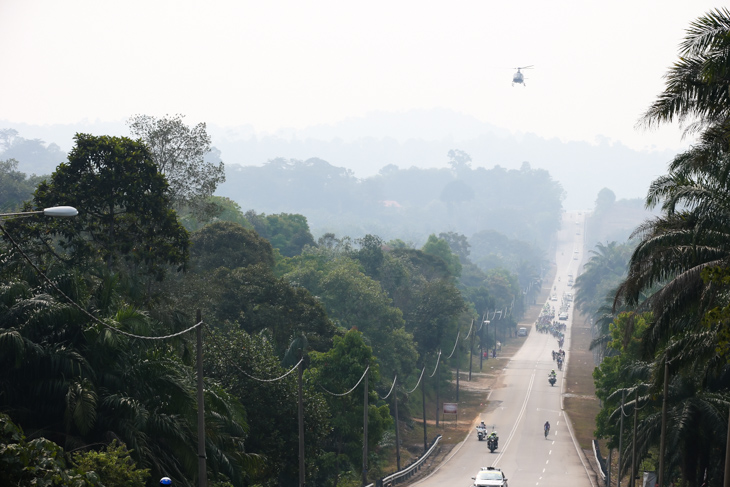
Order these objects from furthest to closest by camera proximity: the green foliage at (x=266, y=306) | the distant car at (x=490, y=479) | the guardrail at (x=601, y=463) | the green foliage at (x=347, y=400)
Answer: the green foliage at (x=266, y=306) < the guardrail at (x=601, y=463) < the green foliage at (x=347, y=400) < the distant car at (x=490, y=479)

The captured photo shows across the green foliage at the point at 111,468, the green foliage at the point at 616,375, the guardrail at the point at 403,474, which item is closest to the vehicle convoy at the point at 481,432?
the guardrail at the point at 403,474

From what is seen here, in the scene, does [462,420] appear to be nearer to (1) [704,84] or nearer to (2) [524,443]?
(2) [524,443]

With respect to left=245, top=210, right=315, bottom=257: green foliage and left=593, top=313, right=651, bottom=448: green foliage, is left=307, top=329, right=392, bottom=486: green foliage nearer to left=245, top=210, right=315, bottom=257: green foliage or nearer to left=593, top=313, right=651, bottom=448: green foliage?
left=593, top=313, right=651, bottom=448: green foliage

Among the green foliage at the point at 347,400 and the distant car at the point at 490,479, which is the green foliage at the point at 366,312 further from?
the distant car at the point at 490,479

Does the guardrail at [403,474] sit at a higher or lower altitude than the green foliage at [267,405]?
lower

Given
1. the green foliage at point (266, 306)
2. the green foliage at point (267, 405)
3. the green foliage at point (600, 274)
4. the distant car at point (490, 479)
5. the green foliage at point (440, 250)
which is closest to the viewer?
the distant car at point (490, 479)

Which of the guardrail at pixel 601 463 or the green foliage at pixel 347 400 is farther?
the guardrail at pixel 601 463

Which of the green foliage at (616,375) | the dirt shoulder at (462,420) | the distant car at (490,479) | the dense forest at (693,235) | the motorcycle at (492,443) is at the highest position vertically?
the dense forest at (693,235)

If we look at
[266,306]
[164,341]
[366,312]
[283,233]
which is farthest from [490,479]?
[283,233]

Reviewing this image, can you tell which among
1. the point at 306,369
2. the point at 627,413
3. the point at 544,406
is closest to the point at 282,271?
the point at 544,406
